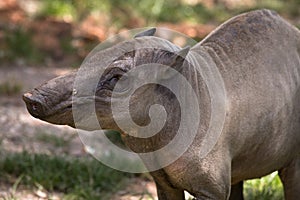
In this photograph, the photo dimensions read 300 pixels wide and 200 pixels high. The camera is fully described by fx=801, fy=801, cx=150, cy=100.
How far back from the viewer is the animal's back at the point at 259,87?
3703 millimetres

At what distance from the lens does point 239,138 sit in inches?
145

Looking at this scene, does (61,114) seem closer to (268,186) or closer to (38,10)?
(268,186)

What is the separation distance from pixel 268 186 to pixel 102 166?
3.60ft

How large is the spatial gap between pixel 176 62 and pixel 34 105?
0.62m

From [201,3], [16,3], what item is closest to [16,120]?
[16,3]

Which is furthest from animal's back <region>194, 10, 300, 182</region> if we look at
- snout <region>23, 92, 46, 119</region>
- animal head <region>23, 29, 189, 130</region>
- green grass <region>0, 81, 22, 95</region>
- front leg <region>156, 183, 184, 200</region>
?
green grass <region>0, 81, 22, 95</region>

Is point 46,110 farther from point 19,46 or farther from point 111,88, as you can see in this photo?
point 19,46

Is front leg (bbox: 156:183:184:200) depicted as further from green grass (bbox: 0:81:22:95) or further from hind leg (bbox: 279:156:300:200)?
green grass (bbox: 0:81:22:95)

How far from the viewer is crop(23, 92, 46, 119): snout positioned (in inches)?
128

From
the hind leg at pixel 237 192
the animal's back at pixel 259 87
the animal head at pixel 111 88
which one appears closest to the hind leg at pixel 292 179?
the animal's back at pixel 259 87

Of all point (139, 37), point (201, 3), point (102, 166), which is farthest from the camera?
point (201, 3)

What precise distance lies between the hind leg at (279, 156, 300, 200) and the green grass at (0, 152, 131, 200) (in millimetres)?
1203

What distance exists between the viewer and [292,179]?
4.18 m

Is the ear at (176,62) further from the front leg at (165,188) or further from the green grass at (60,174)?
the green grass at (60,174)
